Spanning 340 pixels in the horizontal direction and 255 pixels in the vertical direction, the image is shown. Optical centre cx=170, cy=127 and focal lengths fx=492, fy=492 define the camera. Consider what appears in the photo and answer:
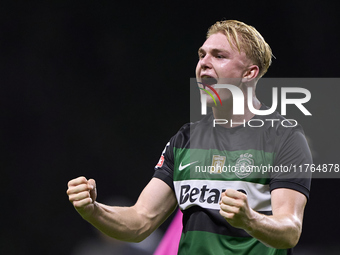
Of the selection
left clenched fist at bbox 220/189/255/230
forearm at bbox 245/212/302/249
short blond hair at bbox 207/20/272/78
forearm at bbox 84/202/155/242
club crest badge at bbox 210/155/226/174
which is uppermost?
short blond hair at bbox 207/20/272/78

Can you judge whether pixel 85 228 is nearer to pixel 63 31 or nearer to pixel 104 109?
pixel 104 109

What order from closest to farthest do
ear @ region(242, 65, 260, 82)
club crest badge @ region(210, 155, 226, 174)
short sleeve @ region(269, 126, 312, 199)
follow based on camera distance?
short sleeve @ region(269, 126, 312, 199)
club crest badge @ region(210, 155, 226, 174)
ear @ region(242, 65, 260, 82)

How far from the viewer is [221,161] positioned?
68.2 inches

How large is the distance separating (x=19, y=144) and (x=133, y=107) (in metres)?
0.97

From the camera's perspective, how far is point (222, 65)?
178 cm

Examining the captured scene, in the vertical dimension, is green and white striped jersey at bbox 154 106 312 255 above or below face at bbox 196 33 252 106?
below

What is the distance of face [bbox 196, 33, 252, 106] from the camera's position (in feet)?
5.85

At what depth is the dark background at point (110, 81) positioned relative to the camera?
3928mm

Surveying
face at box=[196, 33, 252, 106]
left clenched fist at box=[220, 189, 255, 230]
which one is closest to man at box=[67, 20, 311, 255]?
face at box=[196, 33, 252, 106]

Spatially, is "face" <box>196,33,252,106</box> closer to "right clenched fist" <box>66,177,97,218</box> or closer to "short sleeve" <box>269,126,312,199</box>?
"short sleeve" <box>269,126,312,199</box>

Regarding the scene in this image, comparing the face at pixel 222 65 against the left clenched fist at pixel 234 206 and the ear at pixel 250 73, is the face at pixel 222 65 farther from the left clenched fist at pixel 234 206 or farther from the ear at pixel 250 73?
the left clenched fist at pixel 234 206

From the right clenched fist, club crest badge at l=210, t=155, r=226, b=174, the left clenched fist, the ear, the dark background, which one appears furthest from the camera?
the dark background

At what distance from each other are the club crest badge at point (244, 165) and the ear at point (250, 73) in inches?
11.8

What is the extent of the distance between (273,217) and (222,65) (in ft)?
2.01
